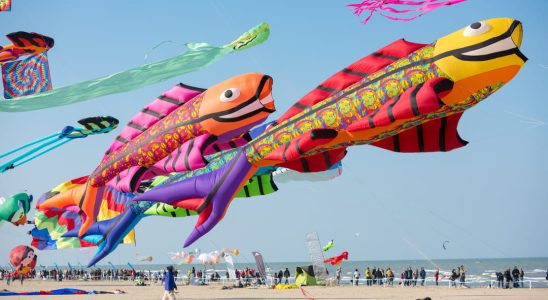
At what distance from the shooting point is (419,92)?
9.82 metres

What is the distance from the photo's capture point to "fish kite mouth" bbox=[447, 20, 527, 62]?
9461 millimetres

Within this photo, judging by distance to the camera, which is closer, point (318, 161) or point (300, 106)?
point (300, 106)

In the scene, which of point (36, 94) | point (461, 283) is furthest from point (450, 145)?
point (461, 283)

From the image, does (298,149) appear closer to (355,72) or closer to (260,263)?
(355,72)

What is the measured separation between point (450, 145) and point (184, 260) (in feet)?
85.0

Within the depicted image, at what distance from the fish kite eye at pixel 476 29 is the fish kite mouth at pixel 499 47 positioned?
0.72 ft

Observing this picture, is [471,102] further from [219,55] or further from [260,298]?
[260,298]

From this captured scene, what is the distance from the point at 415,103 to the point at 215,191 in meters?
4.74

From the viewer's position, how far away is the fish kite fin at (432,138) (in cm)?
1159

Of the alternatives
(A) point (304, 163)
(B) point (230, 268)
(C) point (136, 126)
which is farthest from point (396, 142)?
(B) point (230, 268)

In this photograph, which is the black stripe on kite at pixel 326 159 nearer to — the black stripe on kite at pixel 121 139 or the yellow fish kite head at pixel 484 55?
the yellow fish kite head at pixel 484 55

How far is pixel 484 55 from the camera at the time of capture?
31.2 feet

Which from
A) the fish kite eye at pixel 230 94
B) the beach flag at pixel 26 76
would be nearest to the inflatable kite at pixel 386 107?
the fish kite eye at pixel 230 94

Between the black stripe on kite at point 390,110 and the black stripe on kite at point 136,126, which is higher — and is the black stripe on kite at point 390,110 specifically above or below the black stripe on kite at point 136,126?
below
